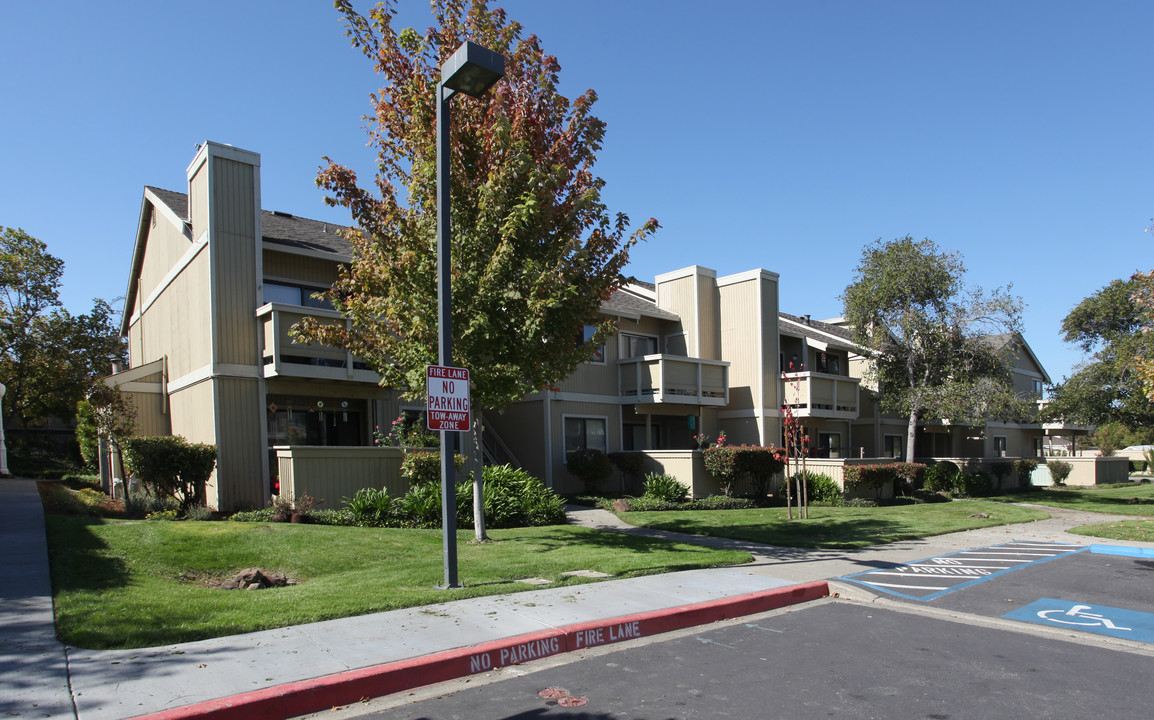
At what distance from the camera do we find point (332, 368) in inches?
663

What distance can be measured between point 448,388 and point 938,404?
23637mm

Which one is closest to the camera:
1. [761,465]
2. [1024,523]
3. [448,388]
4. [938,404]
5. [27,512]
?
[448,388]

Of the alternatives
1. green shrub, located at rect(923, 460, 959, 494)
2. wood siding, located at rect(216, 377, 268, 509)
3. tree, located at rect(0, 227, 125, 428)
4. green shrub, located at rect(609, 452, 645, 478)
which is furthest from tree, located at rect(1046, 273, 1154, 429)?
tree, located at rect(0, 227, 125, 428)

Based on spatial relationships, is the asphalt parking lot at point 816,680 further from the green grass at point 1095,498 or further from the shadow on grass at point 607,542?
the green grass at point 1095,498

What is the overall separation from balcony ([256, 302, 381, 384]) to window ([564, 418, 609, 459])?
7.56 meters

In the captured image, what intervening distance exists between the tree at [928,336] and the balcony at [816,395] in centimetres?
197

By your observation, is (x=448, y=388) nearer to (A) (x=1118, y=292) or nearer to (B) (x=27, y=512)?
(B) (x=27, y=512)

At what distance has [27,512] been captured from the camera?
1245cm

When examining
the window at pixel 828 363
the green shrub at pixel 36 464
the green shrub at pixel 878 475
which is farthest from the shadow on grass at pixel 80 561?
the window at pixel 828 363

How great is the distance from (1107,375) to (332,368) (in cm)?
3954

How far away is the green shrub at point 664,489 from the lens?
67.3 feet

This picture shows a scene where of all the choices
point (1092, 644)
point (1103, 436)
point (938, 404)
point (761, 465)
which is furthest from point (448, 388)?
point (1103, 436)

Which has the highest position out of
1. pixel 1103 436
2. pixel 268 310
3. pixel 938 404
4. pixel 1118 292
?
pixel 1118 292

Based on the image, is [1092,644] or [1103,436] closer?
[1092,644]
